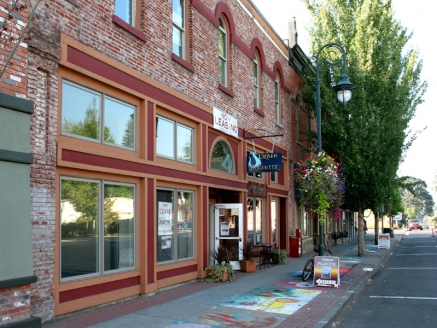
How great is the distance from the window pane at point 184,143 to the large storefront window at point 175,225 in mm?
893

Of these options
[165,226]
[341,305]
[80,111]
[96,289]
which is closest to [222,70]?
[165,226]

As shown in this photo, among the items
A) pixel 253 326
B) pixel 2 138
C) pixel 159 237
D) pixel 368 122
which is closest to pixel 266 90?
pixel 368 122

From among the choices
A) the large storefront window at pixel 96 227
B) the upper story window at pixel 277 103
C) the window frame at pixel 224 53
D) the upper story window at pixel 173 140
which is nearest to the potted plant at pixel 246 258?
the upper story window at pixel 173 140

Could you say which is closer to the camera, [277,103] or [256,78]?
[256,78]

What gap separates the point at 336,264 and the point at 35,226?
7.45m

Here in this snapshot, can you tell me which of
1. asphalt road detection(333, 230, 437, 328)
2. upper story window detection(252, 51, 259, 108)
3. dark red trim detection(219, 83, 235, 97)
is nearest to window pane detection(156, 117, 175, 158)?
dark red trim detection(219, 83, 235, 97)

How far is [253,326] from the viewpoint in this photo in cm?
765

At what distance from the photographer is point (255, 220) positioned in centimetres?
1658

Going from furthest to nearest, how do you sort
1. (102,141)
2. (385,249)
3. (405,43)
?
(385,249) → (405,43) → (102,141)

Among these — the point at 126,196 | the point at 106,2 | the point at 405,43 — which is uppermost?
the point at 405,43

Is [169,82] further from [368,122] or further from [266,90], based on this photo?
[368,122]

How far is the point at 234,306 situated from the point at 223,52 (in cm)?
826

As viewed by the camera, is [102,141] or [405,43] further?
[405,43]

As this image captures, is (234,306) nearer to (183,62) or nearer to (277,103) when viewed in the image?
(183,62)
